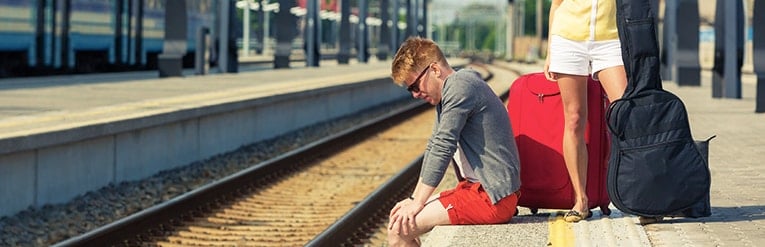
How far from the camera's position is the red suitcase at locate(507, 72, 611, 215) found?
6.94m

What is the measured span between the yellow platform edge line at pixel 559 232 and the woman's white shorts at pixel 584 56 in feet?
2.36

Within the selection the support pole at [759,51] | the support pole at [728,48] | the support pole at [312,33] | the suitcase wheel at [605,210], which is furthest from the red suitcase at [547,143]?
the support pole at [312,33]

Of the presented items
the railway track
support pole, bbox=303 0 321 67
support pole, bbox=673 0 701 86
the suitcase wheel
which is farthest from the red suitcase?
support pole, bbox=303 0 321 67

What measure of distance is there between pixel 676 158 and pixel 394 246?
4.30 feet

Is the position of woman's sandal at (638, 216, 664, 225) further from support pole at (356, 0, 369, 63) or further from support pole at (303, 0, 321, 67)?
support pole at (356, 0, 369, 63)

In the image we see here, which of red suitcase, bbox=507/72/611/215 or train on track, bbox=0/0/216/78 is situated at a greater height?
train on track, bbox=0/0/216/78

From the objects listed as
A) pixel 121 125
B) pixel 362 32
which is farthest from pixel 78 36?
pixel 362 32

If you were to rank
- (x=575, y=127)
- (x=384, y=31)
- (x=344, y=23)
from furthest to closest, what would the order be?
(x=384, y=31) → (x=344, y=23) → (x=575, y=127)

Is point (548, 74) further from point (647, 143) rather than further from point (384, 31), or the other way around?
point (384, 31)

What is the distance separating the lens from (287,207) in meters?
12.5

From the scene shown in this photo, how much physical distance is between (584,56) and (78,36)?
23.3m

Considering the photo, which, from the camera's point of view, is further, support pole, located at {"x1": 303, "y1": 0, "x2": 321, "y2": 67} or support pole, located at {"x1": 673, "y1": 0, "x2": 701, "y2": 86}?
support pole, located at {"x1": 303, "y1": 0, "x2": 321, "y2": 67}

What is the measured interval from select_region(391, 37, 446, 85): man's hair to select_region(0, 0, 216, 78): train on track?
1915 cm

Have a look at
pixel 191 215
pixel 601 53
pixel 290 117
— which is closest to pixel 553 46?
pixel 601 53
